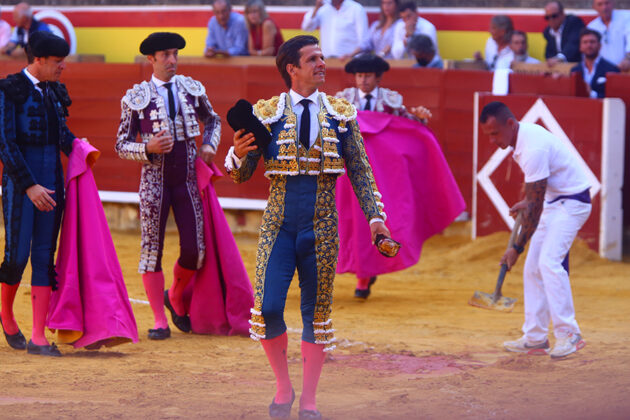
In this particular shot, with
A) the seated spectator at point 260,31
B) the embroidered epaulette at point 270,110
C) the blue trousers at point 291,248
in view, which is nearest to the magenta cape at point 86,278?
the blue trousers at point 291,248

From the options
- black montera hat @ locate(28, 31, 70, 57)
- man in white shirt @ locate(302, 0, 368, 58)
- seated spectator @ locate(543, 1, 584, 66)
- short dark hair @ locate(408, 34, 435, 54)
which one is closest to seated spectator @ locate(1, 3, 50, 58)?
man in white shirt @ locate(302, 0, 368, 58)

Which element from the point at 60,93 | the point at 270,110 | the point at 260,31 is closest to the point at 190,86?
the point at 60,93

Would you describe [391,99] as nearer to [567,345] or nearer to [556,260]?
[556,260]

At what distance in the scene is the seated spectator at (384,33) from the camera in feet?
34.6

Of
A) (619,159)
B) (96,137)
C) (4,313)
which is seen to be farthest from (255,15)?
(4,313)

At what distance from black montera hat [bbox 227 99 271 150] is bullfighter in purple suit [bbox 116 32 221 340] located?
5.34 ft

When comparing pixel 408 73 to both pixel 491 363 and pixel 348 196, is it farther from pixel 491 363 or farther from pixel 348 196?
pixel 491 363

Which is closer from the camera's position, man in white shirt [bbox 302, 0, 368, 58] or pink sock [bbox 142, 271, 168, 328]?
pink sock [bbox 142, 271, 168, 328]

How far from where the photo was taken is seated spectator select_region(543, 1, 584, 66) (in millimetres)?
9555

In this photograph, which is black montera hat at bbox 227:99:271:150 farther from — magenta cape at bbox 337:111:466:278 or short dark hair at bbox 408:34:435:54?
short dark hair at bbox 408:34:435:54

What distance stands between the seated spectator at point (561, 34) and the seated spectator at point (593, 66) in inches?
16.1

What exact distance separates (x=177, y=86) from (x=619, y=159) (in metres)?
4.28

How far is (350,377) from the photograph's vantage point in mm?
5031

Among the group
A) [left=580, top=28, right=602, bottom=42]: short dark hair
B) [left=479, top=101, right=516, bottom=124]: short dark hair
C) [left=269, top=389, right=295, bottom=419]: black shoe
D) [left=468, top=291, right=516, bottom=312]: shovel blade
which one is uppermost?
[left=580, top=28, right=602, bottom=42]: short dark hair
